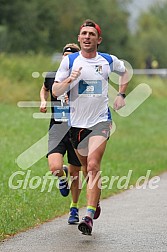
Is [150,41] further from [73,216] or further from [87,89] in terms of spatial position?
[87,89]

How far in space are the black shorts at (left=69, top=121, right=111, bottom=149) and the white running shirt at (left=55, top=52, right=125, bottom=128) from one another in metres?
0.05

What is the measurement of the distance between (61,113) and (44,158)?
6889 millimetres

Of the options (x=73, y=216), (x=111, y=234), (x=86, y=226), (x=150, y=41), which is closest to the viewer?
(x=86, y=226)

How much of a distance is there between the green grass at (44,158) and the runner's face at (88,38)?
2.20m

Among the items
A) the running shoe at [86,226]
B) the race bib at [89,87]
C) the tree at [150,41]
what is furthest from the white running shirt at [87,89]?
the tree at [150,41]

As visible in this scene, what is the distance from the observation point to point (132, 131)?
1060 inches

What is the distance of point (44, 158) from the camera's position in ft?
56.6

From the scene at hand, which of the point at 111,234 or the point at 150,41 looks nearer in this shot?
the point at 111,234

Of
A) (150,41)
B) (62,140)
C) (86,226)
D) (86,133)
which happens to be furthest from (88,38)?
(150,41)

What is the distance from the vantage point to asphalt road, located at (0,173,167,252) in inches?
336

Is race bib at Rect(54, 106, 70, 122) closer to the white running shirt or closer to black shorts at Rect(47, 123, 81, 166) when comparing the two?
black shorts at Rect(47, 123, 81, 166)

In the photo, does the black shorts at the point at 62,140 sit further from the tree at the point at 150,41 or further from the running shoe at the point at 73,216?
the tree at the point at 150,41

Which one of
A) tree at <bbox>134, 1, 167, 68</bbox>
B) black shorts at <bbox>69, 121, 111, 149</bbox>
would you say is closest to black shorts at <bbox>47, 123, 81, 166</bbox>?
black shorts at <bbox>69, 121, 111, 149</bbox>

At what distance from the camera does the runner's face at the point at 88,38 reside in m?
9.26
